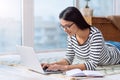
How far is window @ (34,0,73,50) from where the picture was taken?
357 centimetres

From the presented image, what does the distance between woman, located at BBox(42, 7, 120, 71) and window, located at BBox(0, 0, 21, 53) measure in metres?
1.44

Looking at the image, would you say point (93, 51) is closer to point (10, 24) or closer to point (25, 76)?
point (25, 76)

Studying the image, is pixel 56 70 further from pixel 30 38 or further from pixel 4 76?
pixel 30 38

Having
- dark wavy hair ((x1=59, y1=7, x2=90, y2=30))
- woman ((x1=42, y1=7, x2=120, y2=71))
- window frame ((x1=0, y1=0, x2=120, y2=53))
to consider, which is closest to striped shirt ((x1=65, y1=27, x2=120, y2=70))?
woman ((x1=42, y1=7, x2=120, y2=71))

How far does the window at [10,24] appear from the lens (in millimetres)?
3307

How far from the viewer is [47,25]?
3.68m

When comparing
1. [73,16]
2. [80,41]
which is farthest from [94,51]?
[73,16]

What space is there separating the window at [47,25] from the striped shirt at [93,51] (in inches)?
55.0

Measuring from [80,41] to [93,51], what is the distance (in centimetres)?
20

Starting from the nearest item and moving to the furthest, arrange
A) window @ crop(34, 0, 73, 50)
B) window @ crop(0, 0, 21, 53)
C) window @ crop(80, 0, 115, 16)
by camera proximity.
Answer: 1. window @ crop(0, 0, 21, 53)
2. window @ crop(34, 0, 73, 50)
3. window @ crop(80, 0, 115, 16)

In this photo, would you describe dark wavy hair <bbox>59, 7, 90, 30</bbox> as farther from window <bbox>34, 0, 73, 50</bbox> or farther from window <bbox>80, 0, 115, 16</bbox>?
window <bbox>80, 0, 115, 16</bbox>

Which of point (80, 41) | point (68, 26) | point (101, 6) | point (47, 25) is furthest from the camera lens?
point (101, 6)

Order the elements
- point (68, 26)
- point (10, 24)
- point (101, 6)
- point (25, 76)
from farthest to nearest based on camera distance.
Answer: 1. point (101, 6)
2. point (10, 24)
3. point (68, 26)
4. point (25, 76)

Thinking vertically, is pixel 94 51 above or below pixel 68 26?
below
